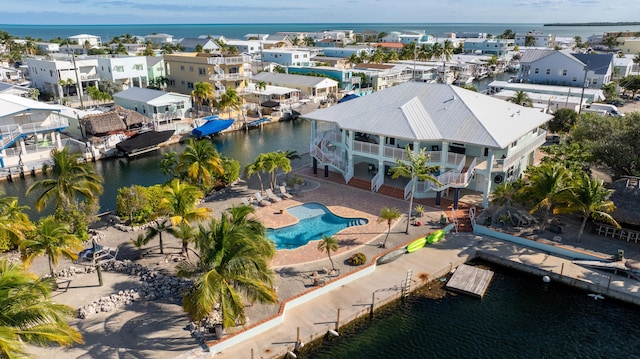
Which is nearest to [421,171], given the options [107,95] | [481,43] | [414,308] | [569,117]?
[414,308]

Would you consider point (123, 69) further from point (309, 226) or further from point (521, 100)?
point (521, 100)

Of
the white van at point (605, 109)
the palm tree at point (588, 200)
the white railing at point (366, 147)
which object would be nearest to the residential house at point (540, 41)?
the white van at point (605, 109)

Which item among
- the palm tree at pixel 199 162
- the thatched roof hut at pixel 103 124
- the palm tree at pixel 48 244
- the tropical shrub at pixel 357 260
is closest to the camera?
the palm tree at pixel 48 244

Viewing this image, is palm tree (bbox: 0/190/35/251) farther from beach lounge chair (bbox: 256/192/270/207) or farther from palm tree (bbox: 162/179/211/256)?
beach lounge chair (bbox: 256/192/270/207)

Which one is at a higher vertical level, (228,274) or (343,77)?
(343,77)

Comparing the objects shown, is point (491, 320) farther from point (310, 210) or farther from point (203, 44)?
point (203, 44)

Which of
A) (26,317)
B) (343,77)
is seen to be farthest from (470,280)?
(343,77)

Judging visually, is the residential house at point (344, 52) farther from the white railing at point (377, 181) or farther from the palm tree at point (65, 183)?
the palm tree at point (65, 183)
